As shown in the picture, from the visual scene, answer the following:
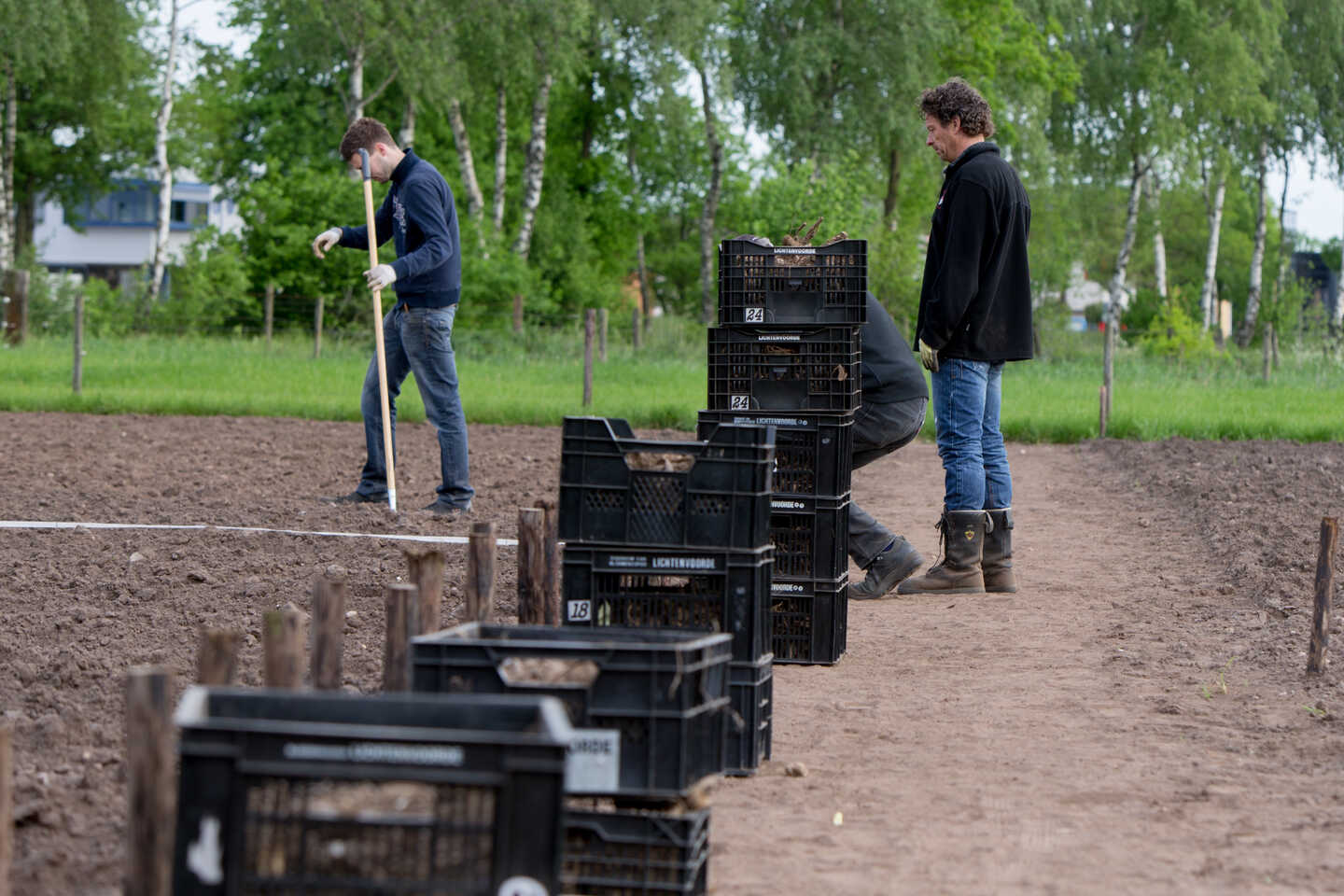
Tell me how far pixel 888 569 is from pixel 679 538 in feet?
10.6

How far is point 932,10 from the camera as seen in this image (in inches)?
1475

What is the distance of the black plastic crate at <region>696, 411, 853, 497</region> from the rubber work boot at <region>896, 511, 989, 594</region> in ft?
5.40

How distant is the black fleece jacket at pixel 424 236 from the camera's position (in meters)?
8.98

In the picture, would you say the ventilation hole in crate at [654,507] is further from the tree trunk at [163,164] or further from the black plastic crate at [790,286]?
the tree trunk at [163,164]

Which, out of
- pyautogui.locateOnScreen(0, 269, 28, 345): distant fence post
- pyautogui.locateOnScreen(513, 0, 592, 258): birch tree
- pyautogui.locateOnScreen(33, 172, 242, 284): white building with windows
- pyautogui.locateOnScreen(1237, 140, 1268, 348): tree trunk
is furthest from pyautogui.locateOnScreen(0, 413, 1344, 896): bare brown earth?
pyautogui.locateOnScreen(33, 172, 242, 284): white building with windows

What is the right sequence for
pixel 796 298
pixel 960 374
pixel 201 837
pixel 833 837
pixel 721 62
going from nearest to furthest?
pixel 201 837 → pixel 833 837 → pixel 796 298 → pixel 960 374 → pixel 721 62

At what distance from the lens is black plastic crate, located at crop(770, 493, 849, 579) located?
602 cm

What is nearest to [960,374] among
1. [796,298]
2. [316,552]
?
[796,298]

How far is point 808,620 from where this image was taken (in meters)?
6.05

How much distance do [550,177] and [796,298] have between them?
45.2 m

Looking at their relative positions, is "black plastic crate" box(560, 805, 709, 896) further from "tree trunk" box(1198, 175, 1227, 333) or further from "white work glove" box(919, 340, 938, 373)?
"tree trunk" box(1198, 175, 1227, 333)

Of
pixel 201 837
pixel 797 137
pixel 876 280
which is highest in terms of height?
pixel 797 137

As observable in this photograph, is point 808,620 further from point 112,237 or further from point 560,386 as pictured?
point 112,237

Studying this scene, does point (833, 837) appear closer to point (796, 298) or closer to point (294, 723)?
point (294, 723)
